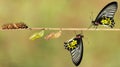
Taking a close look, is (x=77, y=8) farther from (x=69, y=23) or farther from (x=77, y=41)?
(x=77, y=41)

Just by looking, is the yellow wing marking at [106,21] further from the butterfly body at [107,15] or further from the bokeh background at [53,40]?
the bokeh background at [53,40]

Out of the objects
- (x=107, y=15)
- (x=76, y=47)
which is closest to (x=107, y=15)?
(x=107, y=15)

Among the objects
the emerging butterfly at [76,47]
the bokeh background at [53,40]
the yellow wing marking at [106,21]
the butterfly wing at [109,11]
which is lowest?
the bokeh background at [53,40]

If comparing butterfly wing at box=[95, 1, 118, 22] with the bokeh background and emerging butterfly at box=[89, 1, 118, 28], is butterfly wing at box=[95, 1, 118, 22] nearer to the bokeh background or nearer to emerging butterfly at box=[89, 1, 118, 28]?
emerging butterfly at box=[89, 1, 118, 28]

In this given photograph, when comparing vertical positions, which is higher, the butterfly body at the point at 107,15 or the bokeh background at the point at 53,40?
the butterfly body at the point at 107,15

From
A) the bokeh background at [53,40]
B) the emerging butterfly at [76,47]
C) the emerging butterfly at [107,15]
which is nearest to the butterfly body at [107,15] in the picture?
the emerging butterfly at [107,15]

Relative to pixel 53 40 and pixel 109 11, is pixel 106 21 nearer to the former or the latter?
pixel 109 11

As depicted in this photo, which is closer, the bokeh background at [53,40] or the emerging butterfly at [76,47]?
the emerging butterfly at [76,47]
